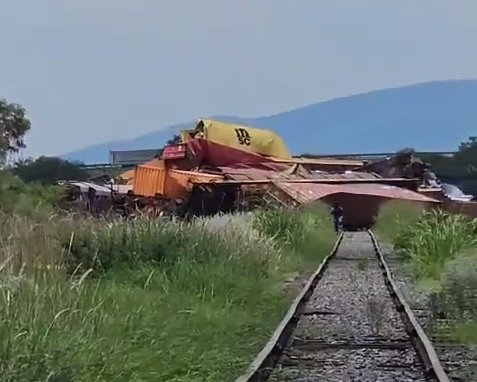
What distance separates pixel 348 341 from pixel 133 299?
2697mm

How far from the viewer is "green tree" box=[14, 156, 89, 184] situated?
96750 millimetres

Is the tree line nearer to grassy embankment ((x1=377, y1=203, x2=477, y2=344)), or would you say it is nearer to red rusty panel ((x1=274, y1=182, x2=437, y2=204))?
red rusty panel ((x1=274, y1=182, x2=437, y2=204))

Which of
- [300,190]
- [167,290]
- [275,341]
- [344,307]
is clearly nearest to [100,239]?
[167,290]

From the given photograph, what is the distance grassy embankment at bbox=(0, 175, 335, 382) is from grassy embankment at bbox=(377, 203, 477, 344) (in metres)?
2.26

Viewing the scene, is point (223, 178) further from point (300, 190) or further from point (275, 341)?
point (275, 341)

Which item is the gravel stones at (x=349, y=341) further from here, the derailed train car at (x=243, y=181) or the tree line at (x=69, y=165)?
the tree line at (x=69, y=165)

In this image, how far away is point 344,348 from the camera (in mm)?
11414

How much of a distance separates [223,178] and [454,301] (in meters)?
34.6

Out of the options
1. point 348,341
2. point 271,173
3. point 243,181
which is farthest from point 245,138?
point 348,341

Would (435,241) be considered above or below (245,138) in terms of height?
below

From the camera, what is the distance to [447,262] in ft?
69.4

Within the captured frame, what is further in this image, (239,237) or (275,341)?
(239,237)

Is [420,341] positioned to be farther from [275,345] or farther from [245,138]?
[245,138]

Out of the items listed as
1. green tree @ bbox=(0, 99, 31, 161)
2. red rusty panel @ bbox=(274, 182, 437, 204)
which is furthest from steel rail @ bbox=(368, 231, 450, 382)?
green tree @ bbox=(0, 99, 31, 161)
